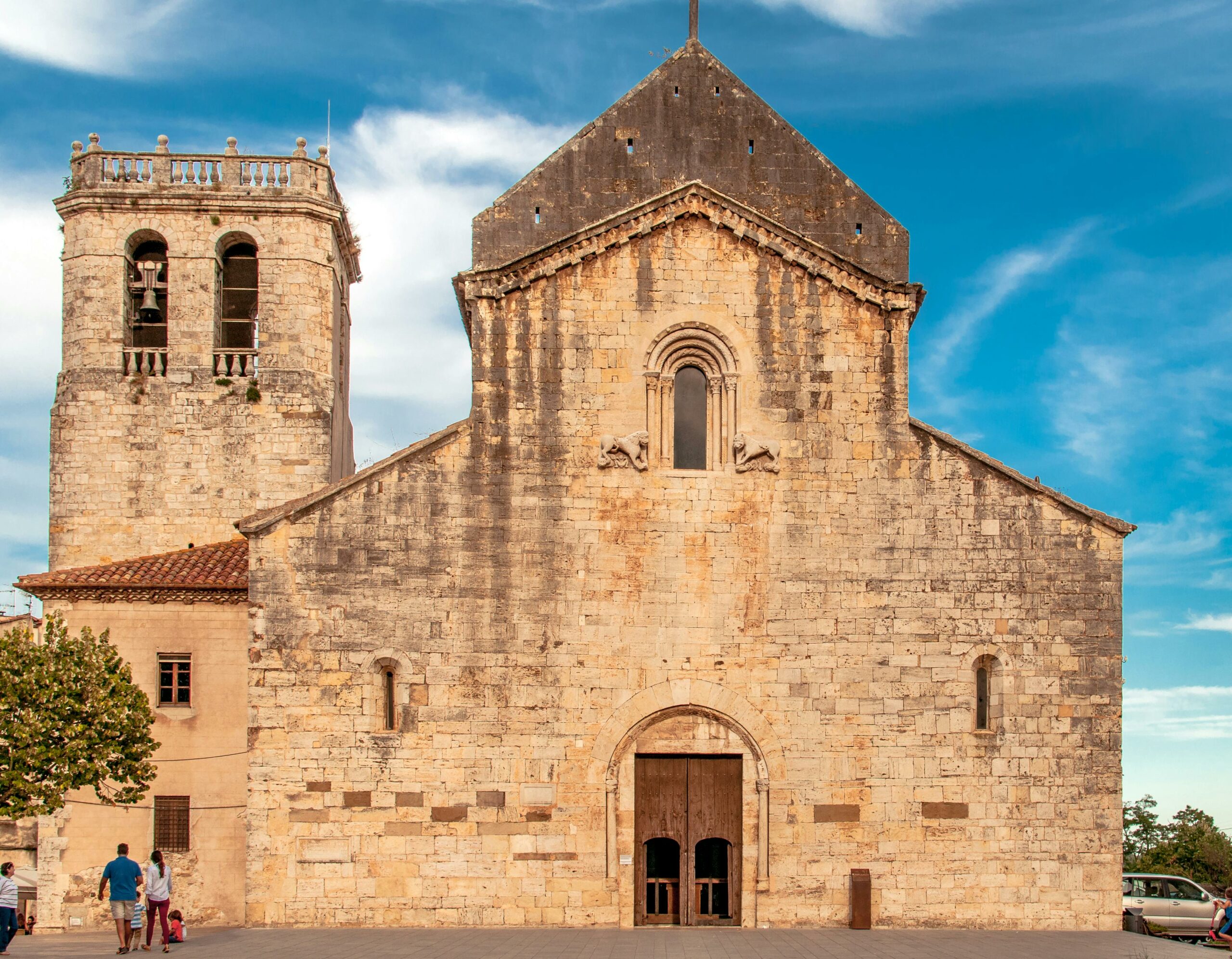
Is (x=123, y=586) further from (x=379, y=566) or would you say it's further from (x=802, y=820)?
(x=802, y=820)

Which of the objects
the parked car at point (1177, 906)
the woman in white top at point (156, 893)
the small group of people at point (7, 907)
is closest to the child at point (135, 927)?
the woman in white top at point (156, 893)

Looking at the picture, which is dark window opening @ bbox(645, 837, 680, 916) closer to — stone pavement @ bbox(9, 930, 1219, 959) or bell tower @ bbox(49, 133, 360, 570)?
stone pavement @ bbox(9, 930, 1219, 959)

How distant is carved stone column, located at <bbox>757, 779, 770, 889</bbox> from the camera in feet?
61.2

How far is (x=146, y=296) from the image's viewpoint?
26625 mm

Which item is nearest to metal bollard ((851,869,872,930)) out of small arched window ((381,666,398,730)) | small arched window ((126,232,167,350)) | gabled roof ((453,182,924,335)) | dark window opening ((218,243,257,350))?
small arched window ((381,666,398,730))

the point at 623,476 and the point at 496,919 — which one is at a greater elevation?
the point at 623,476

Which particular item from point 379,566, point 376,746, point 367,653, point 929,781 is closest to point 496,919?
point 376,746

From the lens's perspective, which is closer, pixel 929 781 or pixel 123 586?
pixel 929 781

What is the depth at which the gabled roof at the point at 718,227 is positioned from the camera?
19.9 m

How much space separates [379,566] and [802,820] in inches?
303

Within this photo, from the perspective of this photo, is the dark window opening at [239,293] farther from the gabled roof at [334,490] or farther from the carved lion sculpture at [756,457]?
the carved lion sculpture at [756,457]

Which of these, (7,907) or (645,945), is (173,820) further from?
(645,945)

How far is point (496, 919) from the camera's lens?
18453 millimetres

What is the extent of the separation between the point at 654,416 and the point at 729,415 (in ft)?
4.02
